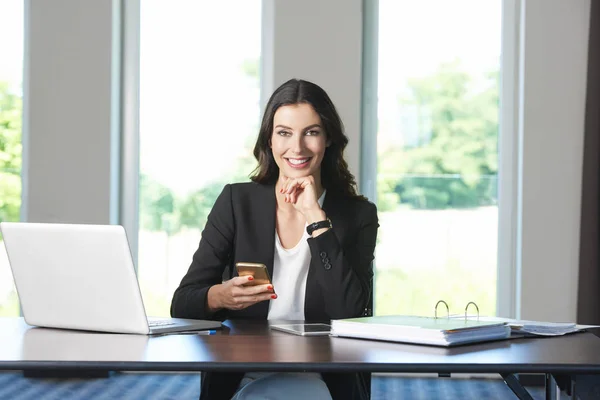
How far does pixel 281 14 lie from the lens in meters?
4.66

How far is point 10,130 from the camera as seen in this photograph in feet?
16.4

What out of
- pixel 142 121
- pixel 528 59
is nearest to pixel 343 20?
pixel 528 59

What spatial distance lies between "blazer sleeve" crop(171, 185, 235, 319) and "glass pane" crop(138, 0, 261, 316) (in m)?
2.36

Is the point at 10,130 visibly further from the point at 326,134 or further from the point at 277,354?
the point at 277,354

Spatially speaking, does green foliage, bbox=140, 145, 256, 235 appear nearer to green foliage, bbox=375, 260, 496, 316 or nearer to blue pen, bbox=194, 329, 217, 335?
green foliage, bbox=375, 260, 496, 316

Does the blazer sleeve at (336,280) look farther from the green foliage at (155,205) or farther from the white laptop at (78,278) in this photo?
the green foliage at (155,205)

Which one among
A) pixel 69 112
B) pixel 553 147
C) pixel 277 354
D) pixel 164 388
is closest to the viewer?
pixel 277 354

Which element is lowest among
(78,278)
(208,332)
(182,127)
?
(208,332)

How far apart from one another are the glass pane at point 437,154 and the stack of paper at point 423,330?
2.99m

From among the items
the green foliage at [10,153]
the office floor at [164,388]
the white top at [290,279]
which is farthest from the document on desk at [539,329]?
the green foliage at [10,153]

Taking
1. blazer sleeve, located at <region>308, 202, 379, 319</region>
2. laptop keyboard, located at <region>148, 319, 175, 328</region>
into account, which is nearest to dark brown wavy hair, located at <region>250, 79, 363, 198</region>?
blazer sleeve, located at <region>308, 202, 379, 319</region>

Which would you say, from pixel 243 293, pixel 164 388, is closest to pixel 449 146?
pixel 164 388

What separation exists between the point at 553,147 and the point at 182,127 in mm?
2189

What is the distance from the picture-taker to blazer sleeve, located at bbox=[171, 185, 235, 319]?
7.52 ft
